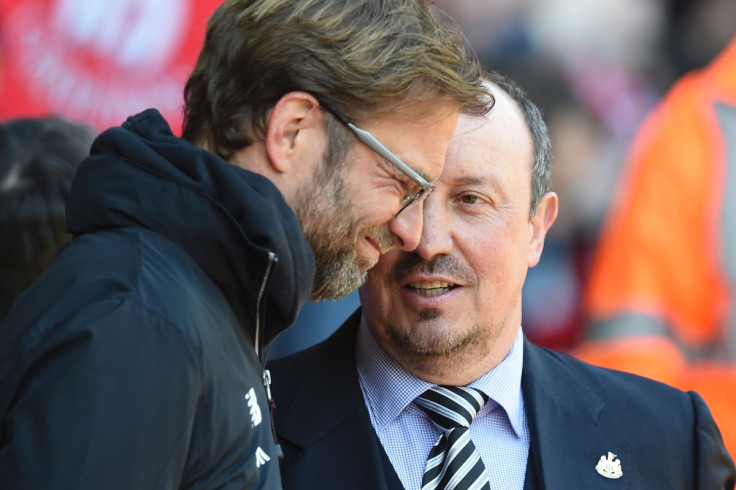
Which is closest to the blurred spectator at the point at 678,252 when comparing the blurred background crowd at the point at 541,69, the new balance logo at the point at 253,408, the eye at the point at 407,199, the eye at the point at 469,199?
the blurred background crowd at the point at 541,69

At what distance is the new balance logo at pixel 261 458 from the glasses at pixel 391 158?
585mm

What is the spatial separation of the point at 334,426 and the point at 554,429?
53 centimetres

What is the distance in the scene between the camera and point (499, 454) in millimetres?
2391

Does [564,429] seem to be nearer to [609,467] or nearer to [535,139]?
[609,467]

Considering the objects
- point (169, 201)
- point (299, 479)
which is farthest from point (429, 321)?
point (169, 201)

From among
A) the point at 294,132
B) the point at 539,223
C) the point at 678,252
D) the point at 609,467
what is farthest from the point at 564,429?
the point at 678,252

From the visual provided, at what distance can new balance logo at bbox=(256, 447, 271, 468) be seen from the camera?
60.4 inches

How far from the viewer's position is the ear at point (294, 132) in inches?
68.9

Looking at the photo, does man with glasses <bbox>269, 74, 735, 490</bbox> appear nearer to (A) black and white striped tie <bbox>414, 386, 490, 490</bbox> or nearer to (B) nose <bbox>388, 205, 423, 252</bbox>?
(A) black and white striped tie <bbox>414, 386, 490, 490</bbox>

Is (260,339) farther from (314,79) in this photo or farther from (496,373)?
(496,373)

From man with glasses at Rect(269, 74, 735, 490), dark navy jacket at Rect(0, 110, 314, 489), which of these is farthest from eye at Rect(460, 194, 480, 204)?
dark navy jacket at Rect(0, 110, 314, 489)

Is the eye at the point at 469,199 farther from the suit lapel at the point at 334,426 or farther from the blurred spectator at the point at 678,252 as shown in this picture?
the blurred spectator at the point at 678,252

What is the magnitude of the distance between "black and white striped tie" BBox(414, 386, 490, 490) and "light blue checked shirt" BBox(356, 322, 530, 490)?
0.03 m

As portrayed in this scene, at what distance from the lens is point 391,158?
73.0 inches
